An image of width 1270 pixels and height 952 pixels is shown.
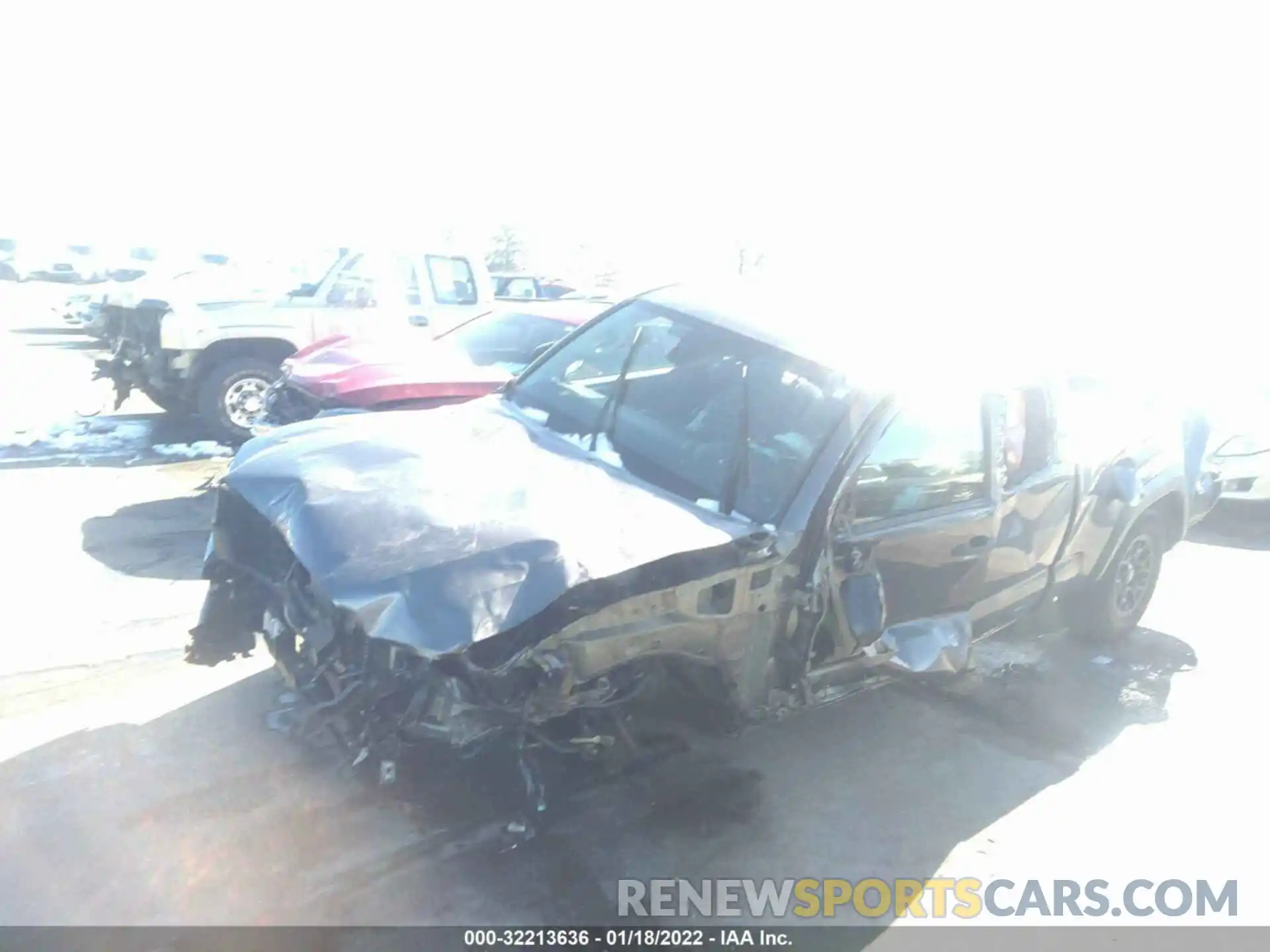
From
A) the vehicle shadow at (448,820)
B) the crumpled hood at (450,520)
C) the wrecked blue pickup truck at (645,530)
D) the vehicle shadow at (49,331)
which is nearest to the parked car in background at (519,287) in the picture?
the vehicle shadow at (49,331)

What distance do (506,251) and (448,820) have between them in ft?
128

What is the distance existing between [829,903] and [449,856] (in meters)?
1.28

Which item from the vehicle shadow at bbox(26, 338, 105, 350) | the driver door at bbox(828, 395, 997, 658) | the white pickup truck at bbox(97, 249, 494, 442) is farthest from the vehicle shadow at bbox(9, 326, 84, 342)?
the driver door at bbox(828, 395, 997, 658)

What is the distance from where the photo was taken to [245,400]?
344 inches

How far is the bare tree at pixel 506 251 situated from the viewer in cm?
3944

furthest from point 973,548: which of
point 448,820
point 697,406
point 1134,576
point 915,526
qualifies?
point 448,820

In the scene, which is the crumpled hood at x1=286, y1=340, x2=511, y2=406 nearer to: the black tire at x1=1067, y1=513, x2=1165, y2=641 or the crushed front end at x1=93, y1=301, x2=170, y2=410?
the crushed front end at x1=93, y1=301, x2=170, y2=410

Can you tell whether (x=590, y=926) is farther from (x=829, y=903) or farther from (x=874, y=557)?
(x=874, y=557)

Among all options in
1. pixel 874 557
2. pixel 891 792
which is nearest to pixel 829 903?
pixel 891 792

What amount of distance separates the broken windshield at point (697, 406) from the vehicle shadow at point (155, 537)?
2.49m

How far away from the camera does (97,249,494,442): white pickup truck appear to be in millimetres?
8547

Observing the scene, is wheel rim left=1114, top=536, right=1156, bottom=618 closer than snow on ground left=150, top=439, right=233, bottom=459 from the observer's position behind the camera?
Yes

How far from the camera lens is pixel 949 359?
13.4 feet

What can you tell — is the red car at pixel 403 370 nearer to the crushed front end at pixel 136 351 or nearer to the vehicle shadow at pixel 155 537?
the vehicle shadow at pixel 155 537
